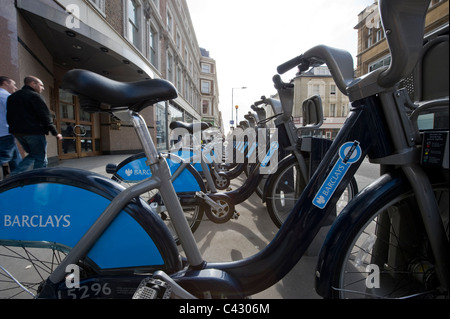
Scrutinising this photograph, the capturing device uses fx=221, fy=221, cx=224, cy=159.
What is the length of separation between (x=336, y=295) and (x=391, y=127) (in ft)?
2.62

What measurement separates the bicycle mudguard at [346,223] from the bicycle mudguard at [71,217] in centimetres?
74

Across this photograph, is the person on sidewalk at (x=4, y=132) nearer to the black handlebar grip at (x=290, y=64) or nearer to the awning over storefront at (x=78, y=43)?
the awning over storefront at (x=78, y=43)

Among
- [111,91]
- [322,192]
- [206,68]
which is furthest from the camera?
[206,68]

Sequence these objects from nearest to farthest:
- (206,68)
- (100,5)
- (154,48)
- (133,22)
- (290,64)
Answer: (290,64) < (100,5) < (133,22) < (154,48) < (206,68)

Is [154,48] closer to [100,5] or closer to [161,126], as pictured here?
[161,126]

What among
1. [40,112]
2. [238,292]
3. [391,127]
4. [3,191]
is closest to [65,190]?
[3,191]

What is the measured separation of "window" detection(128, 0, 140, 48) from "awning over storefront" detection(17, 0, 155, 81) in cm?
132

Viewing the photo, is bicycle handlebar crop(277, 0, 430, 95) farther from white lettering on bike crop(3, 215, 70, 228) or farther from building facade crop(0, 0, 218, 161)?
white lettering on bike crop(3, 215, 70, 228)

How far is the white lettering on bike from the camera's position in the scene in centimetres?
107

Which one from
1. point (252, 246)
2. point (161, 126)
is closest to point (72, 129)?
point (161, 126)

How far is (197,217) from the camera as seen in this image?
7.68ft

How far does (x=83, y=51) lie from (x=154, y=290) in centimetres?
883

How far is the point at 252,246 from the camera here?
7.42ft

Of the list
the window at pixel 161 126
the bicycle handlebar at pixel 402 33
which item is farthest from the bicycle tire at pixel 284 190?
the window at pixel 161 126
